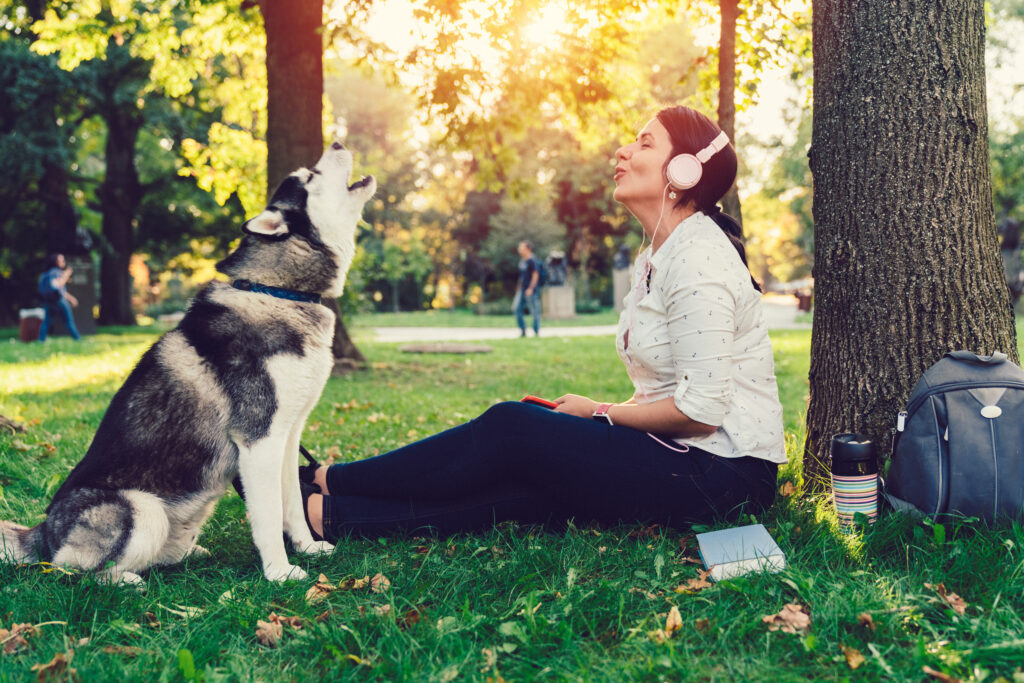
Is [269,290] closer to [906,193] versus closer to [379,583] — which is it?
[379,583]

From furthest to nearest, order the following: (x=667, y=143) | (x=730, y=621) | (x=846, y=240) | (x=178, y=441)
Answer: (x=846, y=240), (x=667, y=143), (x=178, y=441), (x=730, y=621)

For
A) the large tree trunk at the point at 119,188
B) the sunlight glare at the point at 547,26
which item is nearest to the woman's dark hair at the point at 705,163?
the sunlight glare at the point at 547,26

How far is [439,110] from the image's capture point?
8391 millimetres

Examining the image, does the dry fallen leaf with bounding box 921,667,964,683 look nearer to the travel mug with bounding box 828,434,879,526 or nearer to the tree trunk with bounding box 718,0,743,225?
the travel mug with bounding box 828,434,879,526

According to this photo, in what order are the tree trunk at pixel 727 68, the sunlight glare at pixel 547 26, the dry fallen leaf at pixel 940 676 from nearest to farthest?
the dry fallen leaf at pixel 940 676
the tree trunk at pixel 727 68
the sunlight glare at pixel 547 26

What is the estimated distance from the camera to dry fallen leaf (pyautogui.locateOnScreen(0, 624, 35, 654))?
2.42 meters

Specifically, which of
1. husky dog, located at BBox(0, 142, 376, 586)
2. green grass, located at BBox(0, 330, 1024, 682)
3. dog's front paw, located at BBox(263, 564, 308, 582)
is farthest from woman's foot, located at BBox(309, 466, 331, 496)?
dog's front paw, located at BBox(263, 564, 308, 582)

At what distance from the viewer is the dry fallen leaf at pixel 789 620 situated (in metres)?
2.34

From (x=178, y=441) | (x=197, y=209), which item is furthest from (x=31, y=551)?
(x=197, y=209)

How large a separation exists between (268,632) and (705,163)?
2.38 metres

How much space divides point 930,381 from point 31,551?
142 inches

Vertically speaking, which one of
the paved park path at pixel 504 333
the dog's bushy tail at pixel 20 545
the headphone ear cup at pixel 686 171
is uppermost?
the headphone ear cup at pixel 686 171

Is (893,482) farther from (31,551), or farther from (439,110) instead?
(439,110)

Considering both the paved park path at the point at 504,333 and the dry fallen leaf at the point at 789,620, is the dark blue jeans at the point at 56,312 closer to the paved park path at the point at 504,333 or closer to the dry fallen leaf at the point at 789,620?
the paved park path at the point at 504,333
